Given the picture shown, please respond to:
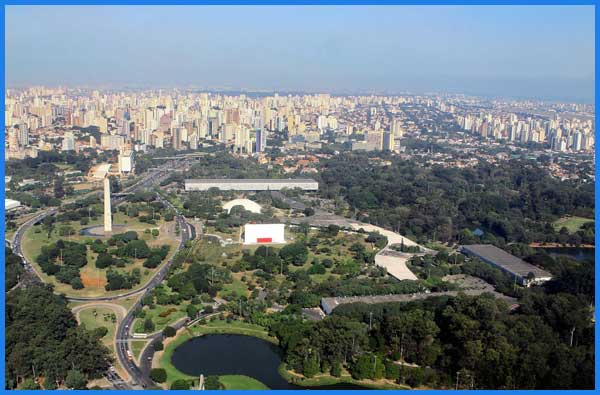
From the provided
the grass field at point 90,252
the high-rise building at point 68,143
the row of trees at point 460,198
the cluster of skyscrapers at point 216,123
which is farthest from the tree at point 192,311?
the high-rise building at point 68,143

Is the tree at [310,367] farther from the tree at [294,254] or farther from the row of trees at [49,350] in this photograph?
the tree at [294,254]

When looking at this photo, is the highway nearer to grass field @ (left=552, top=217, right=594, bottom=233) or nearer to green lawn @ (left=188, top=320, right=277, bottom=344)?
green lawn @ (left=188, top=320, right=277, bottom=344)

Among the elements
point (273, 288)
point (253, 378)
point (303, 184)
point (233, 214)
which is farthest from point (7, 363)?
point (303, 184)

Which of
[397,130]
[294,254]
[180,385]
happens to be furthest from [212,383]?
[397,130]

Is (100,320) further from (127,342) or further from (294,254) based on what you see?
(294,254)

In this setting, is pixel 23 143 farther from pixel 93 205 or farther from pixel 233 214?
pixel 233 214

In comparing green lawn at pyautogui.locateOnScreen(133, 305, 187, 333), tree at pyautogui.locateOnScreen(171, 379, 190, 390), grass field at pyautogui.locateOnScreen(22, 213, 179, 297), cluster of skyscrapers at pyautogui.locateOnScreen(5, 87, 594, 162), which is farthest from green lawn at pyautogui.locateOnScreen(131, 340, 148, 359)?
cluster of skyscrapers at pyautogui.locateOnScreen(5, 87, 594, 162)
